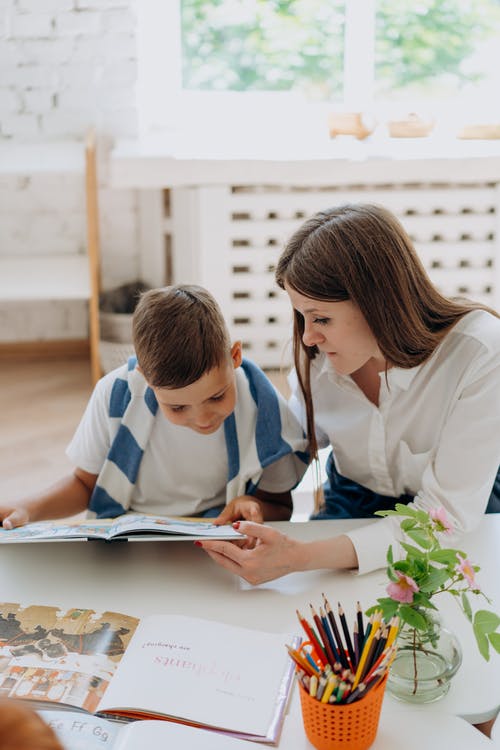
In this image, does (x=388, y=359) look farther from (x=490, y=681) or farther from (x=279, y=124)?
(x=279, y=124)

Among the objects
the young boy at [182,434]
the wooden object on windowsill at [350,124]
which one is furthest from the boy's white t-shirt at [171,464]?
the wooden object on windowsill at [350,124]

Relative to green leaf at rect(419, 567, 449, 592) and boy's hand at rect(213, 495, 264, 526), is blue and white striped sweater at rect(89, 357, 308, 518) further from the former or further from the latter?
green leaf at rect(419, 567, 449, 592)

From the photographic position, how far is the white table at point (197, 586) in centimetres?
104

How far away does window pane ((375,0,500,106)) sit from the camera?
11.3ft

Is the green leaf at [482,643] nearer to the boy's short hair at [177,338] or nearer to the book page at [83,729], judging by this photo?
the book page at [83,729]

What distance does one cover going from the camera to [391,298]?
1235 millimetres

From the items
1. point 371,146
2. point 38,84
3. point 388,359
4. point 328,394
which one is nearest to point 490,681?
point 388,359

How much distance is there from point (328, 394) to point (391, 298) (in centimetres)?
26

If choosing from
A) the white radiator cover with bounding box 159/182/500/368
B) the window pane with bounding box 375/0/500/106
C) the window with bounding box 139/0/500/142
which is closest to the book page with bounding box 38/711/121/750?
the white radiator cover with bounding box 159/182/500/368

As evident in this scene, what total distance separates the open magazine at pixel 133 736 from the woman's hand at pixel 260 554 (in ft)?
0.89

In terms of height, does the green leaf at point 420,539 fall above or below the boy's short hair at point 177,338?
below

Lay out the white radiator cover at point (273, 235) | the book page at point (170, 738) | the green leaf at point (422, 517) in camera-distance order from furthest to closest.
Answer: the white radiator cover at point (273, 235) < the green leaf at point (422, 517) < the book page at point (170, 738)

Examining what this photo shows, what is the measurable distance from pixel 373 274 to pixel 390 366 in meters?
0.18

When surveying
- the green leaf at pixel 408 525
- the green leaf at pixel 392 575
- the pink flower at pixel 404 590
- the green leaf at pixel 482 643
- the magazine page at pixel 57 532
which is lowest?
the magazine page at pixel 57 532
